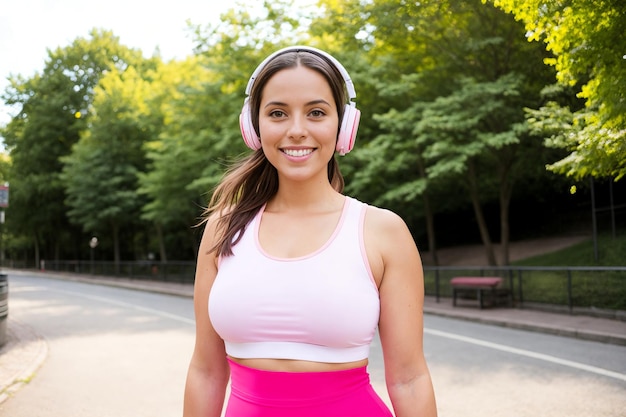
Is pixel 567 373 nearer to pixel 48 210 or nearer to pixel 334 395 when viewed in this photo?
pixel 334 395

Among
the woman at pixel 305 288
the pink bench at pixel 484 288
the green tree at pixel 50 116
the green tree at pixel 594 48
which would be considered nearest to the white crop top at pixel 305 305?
the woman at pixel 305 288

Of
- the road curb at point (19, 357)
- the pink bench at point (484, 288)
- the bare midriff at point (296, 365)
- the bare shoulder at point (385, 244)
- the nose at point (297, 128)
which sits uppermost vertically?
the nose at point (297, 128)

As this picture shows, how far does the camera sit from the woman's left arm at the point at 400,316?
172 centimetres

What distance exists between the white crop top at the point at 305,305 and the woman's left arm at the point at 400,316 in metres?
0.04

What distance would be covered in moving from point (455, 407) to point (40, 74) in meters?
49.3

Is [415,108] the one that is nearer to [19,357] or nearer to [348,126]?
[19,357]

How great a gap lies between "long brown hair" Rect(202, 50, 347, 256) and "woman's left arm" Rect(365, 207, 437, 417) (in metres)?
0.41

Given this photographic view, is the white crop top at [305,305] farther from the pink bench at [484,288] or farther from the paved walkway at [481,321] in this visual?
the pink bench at [484,288]

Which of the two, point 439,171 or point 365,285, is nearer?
point 365,285

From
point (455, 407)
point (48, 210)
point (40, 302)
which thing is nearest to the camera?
point (455, 407)

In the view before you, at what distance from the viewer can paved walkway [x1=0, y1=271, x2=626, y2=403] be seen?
9172mm

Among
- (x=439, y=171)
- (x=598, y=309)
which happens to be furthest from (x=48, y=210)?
(x=598, y=309)

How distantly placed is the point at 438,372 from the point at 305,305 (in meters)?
7.26

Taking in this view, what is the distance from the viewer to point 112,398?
293 inches
